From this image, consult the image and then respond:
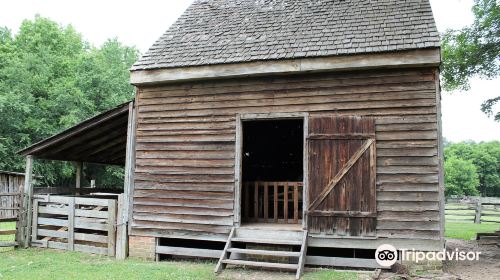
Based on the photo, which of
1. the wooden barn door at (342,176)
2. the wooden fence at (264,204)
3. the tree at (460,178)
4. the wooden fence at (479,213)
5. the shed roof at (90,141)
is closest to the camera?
the wooden barn door at (342,176)

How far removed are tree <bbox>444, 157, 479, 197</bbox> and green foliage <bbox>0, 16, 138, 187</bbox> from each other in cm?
4301

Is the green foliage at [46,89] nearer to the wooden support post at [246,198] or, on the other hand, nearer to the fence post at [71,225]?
the fence post at [71,225]

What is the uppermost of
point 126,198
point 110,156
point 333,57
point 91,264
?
point 333,57

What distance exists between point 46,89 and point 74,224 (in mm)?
20912

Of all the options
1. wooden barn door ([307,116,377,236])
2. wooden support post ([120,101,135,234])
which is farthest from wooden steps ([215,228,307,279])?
wooden support post ([120,101,135,234])

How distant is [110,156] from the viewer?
13.2m

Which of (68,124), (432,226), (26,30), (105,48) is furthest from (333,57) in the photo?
(105,48)

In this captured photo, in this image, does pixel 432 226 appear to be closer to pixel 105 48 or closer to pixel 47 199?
pixel 47 199

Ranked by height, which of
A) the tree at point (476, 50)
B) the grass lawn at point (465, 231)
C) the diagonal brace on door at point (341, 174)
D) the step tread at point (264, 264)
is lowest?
the grass lawn at point (465, 231)

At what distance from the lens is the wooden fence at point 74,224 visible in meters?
9.84

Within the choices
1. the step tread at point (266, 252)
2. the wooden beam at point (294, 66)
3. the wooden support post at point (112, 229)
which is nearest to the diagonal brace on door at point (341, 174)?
the step tread at point (266, 252)

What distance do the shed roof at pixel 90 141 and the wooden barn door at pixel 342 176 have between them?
449cm

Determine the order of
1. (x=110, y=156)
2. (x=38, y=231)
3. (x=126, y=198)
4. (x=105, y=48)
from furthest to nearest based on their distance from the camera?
(x=105, y=48) < (x=110, y=156) < (x=38, y=231) < (x=126, y=198)

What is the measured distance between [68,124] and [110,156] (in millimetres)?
15144
